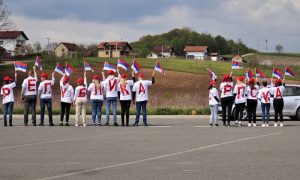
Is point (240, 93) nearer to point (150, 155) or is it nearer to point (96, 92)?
point (96, 92)

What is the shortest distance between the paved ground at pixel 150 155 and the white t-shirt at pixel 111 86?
10.8ft

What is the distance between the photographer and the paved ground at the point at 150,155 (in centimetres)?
925

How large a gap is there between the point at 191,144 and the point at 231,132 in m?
3.79

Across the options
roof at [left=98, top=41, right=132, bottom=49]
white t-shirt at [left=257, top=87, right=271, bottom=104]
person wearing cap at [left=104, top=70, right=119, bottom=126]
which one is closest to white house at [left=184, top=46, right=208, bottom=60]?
roof at [left=98, top=41, right=132, bottom=49]

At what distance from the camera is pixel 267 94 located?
20.2 meters

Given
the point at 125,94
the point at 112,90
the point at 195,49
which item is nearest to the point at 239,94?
the point at 125,94

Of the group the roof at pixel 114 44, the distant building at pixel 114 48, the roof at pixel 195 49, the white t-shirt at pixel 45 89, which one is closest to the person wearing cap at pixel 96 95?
the white t-shirt at pixel 45 89

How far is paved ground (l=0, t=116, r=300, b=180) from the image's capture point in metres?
9.25

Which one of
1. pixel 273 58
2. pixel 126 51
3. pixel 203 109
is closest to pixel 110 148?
pixel 203 109

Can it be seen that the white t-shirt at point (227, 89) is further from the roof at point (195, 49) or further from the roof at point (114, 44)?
the roof at point (195, 49)

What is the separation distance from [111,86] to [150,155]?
886 centimetres

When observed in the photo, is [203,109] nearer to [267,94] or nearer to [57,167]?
[267,94]

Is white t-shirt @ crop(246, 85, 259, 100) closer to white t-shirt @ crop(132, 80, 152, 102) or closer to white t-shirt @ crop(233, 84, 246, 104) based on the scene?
white t-shirt @ crop(233, 84, 246, 104)

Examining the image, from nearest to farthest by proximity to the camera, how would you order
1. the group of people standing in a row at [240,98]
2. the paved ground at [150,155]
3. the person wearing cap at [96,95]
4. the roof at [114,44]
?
the paved ground at [150,155], the group of people standing in a row at [240,98], the person wearing cap at [96,95], the roof at [114,44]
